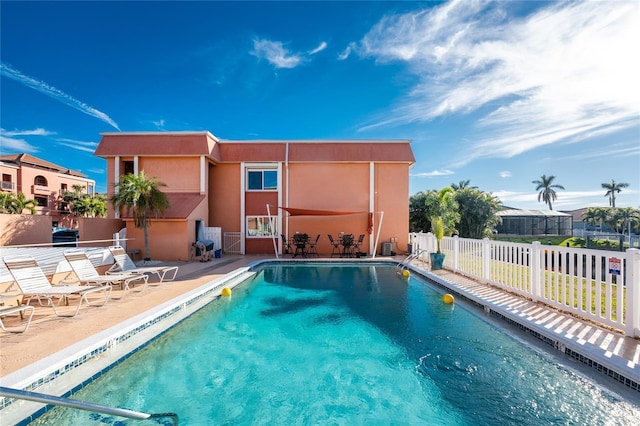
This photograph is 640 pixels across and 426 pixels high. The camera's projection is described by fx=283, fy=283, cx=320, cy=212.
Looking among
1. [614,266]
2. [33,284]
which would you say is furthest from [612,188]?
[33,284]

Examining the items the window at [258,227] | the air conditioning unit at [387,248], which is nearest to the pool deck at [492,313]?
the air conditioning unit at [387,248]

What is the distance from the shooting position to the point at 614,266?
15.0 ft

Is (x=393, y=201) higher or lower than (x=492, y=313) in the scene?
higher

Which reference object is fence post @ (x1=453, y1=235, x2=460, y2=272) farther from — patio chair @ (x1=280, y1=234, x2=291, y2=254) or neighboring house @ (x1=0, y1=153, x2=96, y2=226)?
neighboring house @ (x1=0, y1=153, x2=96, y2=226)

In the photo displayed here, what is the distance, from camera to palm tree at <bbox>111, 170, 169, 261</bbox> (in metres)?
12.7

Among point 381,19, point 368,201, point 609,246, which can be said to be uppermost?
point 381,19

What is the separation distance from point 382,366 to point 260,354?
2.13 m

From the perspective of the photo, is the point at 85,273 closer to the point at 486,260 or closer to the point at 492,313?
the point at 492,313

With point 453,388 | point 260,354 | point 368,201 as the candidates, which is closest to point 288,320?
point 260,354

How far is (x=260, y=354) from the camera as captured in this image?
16.6ft

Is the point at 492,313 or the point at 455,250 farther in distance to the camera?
the point at 455,250

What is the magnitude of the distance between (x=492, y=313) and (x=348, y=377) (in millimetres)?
4058

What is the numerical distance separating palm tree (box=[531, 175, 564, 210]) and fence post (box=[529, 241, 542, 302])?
70335 millimetres

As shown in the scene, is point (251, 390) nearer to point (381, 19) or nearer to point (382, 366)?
point (382, 366)
